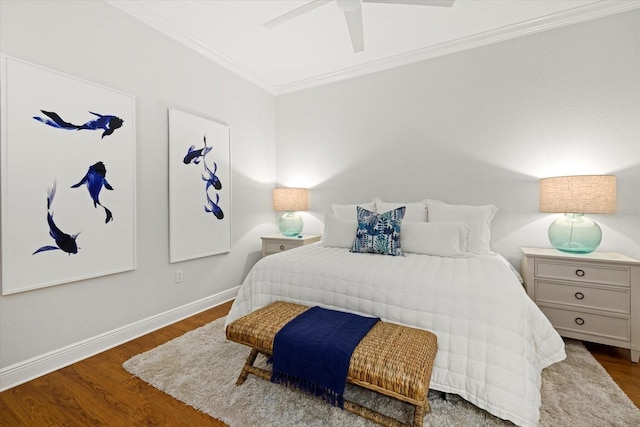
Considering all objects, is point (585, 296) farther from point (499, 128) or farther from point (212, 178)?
point (212, 178)

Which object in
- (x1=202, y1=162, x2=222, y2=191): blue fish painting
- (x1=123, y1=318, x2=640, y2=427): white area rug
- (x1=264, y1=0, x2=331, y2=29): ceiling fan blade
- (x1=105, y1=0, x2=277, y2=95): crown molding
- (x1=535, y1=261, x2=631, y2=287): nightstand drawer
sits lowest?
(x1=123, y1=318, x2=640, y2=427): white area rug

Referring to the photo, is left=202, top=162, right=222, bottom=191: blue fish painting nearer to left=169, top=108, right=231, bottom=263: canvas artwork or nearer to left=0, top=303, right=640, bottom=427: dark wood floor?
left=169, top=108, right=231, bottom=263: canvas artwork

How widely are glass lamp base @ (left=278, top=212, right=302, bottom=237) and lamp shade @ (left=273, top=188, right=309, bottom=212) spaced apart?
0.11m

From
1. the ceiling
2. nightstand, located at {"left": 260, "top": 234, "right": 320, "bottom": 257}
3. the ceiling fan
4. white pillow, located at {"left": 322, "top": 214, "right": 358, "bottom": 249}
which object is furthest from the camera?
nightstand, located at {"left": 260, "top": 234, "right": 320, "bottom": 257}

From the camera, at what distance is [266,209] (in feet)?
13.1

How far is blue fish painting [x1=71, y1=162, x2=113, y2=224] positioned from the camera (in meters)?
2.11

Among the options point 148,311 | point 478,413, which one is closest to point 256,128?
point 148,311

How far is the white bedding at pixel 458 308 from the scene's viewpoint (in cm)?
140

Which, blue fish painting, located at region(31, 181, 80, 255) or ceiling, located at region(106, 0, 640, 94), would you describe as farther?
ceiling, located at region(106, 0, 640, 94)

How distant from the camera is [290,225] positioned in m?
3.69

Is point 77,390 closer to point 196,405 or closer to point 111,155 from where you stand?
point 196,405

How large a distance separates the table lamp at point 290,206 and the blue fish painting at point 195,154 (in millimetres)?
1071

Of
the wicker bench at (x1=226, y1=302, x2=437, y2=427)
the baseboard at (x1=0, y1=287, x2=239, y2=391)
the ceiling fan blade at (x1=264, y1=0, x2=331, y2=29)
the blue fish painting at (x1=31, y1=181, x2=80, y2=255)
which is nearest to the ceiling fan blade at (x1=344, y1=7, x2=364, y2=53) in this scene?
the ceiling fan blade at (x1=264, y1=0, x2=331, y2=29)

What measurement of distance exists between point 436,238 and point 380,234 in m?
0.45
